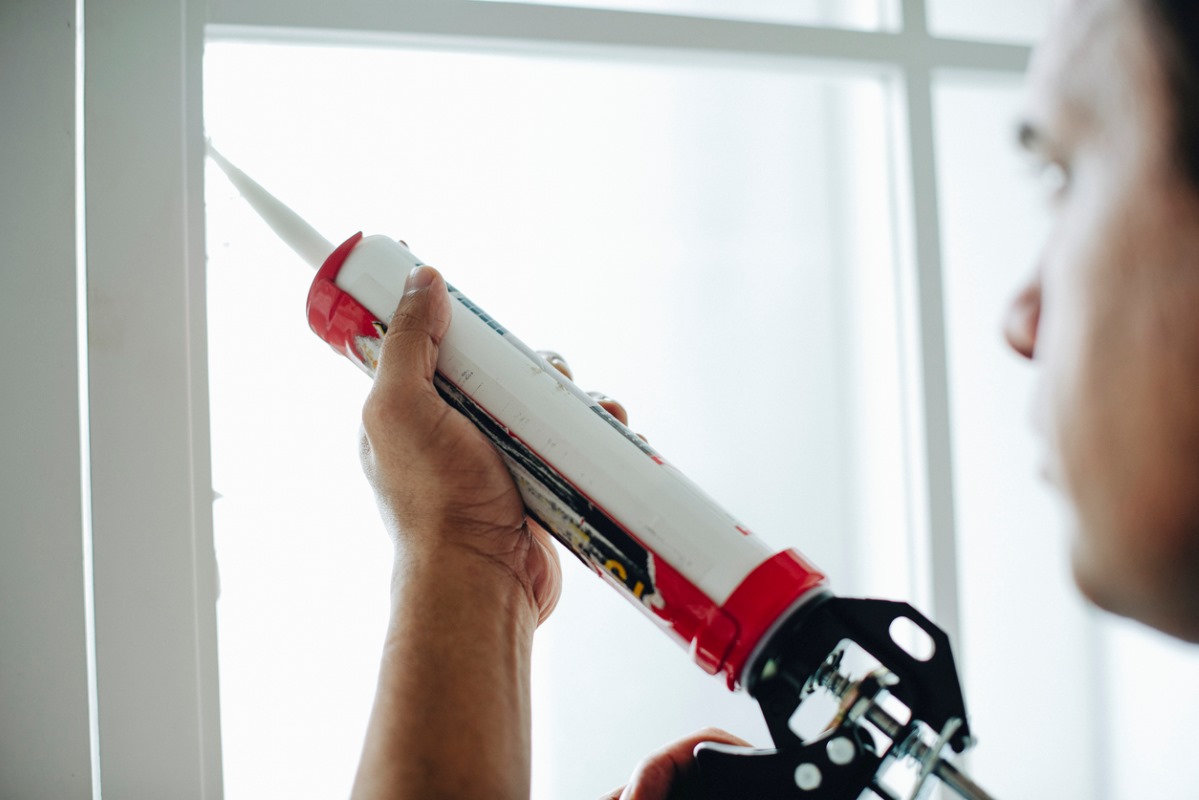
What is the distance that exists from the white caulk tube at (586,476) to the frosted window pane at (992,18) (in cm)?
78

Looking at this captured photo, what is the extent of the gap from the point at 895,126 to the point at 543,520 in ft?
2.26

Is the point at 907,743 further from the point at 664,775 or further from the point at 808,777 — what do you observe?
the point at 664,775

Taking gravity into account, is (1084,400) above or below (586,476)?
above

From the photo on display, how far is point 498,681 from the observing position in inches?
19.9

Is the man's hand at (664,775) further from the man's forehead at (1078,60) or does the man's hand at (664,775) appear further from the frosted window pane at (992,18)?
the frosted window pane at (992,18)

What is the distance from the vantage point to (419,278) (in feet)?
1.78

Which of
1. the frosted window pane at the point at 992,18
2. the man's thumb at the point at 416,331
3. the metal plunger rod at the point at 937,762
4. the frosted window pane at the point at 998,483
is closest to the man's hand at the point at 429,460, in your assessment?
the man's thumb at the point at 416,331

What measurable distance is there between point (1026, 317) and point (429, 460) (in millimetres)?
427

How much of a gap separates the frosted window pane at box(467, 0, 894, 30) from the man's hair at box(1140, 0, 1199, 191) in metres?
0.54

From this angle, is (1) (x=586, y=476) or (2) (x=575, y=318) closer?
(1) (x=586, y=476)

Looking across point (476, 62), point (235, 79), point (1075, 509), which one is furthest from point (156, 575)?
point (1075, 509)

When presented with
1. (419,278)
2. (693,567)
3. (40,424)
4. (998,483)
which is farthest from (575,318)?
(998,483)

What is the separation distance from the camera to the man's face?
334 mm

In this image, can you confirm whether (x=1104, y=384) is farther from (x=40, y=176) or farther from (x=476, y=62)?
(x=40, y=176)
